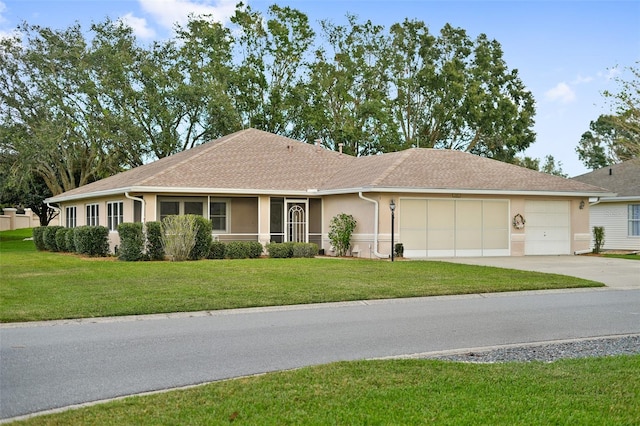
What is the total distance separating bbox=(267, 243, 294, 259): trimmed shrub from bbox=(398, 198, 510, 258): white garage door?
4086 mm

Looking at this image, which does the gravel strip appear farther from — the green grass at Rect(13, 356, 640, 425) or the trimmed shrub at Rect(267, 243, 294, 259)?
the trimmed shrub at Rect(267, 243, 294, 259)

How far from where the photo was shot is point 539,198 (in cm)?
2645

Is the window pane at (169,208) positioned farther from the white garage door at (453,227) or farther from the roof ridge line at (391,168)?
the white garage door at (453,227)

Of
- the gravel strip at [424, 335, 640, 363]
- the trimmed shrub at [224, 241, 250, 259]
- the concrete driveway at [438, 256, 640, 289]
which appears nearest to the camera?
the gravel strip at [424, 335, 640, 363]

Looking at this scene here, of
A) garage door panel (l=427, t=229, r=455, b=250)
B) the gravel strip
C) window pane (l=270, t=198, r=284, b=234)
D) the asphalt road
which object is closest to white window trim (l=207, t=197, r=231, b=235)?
window pane (l=270, t=198, r=284, b=234)

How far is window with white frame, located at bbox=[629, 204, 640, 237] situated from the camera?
1189 inches

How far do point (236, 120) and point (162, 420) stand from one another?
1403 inches

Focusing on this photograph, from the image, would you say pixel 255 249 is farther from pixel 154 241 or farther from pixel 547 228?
pixel 547 228

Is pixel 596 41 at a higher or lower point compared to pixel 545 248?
higher

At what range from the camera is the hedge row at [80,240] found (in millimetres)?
24422

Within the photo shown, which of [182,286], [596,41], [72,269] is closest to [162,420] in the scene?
[182,286]

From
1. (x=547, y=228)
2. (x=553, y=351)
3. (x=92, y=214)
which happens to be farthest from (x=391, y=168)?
(x=553, y=351)

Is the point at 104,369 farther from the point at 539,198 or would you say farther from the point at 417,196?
the point at 539,198

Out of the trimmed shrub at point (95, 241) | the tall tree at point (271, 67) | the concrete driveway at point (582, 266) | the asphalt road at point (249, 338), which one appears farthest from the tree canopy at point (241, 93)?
the asphalt road at point (249, 338)
